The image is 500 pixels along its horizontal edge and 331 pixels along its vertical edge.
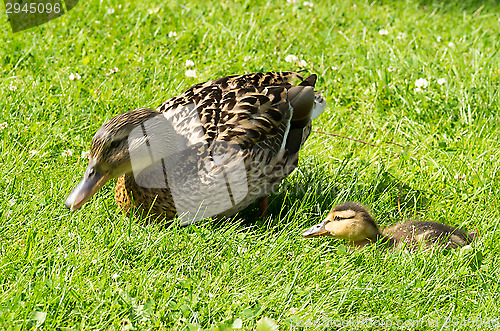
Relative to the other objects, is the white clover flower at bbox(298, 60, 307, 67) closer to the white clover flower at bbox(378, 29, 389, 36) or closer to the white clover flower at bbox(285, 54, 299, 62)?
the white clover flower at bbox(285, 54, 299, 62)

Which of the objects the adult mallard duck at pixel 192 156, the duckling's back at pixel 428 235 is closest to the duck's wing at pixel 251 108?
the adult mallard duck at pixel 192 156

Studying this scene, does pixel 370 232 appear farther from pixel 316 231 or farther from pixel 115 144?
pixel 115 144

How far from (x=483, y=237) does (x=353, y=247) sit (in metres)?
0.88

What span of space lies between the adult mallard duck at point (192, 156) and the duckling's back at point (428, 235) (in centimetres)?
87

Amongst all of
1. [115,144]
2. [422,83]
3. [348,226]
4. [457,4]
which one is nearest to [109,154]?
[115,144]

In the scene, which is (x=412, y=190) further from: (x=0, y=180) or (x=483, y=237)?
(x=0, y=180)

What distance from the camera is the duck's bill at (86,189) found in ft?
10.4

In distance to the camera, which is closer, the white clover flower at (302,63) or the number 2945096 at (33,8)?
the white clover flower at (302,63)

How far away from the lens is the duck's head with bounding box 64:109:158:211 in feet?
10.5

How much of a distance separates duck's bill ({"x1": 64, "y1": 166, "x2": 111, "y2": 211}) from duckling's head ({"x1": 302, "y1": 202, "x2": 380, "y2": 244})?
1279 millimetres

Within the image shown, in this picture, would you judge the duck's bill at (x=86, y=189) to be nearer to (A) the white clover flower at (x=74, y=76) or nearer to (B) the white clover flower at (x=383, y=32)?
(A) the white clover flower at (x=74, y=76)

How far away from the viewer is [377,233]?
354 centimetres

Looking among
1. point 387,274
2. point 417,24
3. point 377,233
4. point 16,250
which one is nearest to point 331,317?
point 387,274

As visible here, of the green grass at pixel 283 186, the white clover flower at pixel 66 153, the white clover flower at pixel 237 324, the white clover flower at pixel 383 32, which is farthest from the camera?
the white clover flower at pixel 383 32
